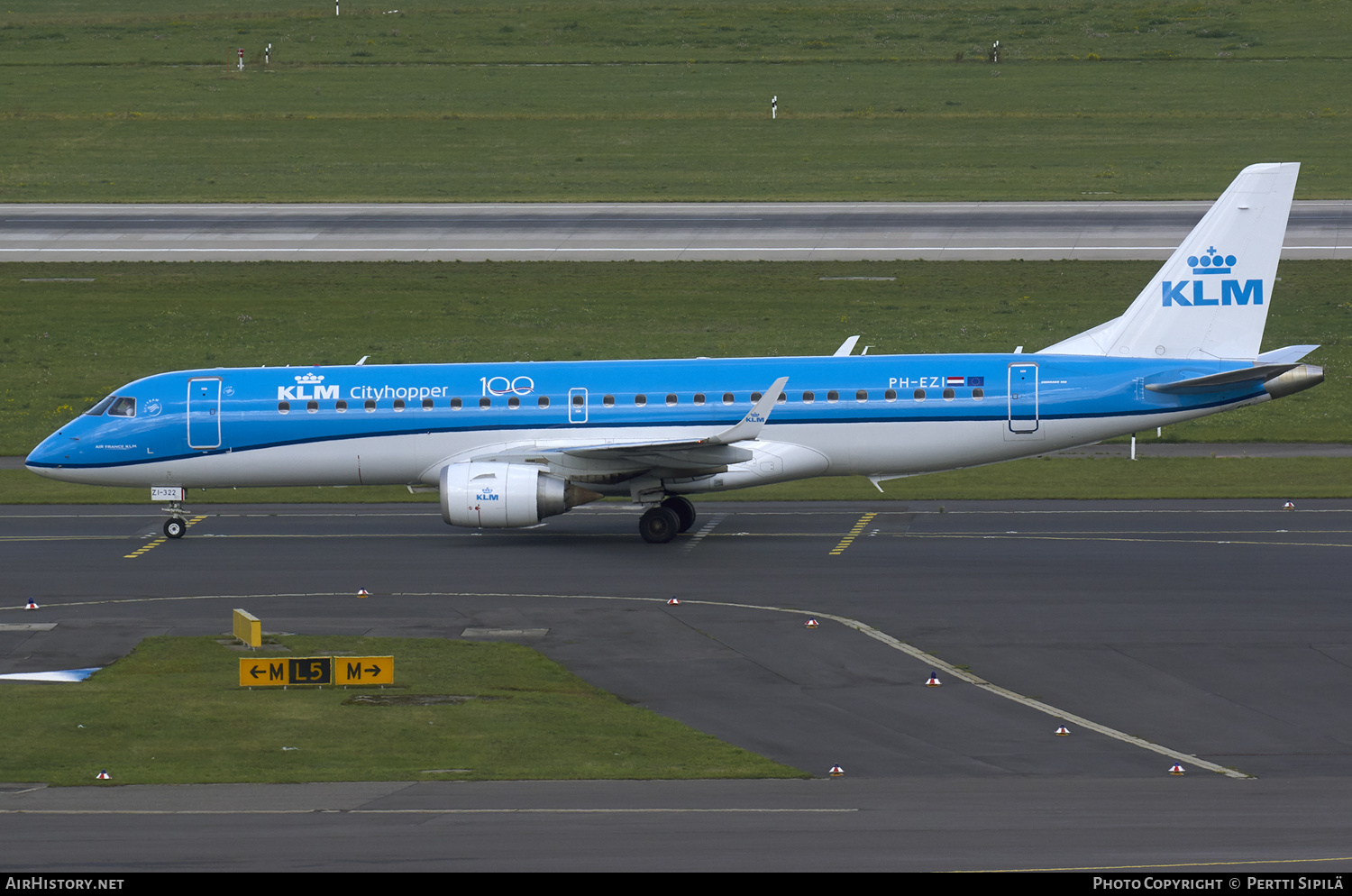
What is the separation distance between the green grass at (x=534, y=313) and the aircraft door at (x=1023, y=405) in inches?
774

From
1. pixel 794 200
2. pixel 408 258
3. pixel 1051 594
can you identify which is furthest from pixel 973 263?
pixel 1051 594

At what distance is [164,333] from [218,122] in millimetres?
39925

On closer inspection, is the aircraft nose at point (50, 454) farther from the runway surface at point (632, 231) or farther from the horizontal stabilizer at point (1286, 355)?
the runway surface at point (632, 231)

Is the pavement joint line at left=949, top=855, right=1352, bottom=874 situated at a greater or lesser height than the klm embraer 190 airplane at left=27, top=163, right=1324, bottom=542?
lesser

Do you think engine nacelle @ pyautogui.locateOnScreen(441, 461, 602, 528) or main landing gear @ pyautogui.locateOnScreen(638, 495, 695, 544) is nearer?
engine nacelle @ pyautogui.locateOnScreen(441, 461, 602, 528)

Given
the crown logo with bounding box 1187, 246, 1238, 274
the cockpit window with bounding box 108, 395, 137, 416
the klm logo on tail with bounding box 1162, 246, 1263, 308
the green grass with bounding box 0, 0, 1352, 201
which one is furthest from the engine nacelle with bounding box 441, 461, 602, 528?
the green grass with bounding box 0, 0, 1352, 201

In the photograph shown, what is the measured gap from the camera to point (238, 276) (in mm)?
65688

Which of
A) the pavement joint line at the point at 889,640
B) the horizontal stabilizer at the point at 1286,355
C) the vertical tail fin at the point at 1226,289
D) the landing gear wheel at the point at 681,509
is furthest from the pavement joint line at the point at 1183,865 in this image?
the vertical tail fin at the point at 1226,289

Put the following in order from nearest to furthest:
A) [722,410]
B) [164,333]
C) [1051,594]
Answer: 1. [1051,594]
2. [722,410]
3. [164,333]

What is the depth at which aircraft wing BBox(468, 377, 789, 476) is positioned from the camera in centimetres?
3375

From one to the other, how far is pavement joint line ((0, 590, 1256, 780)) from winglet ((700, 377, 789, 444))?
187 inches

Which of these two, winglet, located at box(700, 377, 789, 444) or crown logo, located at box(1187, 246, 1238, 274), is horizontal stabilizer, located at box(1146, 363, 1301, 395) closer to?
crown logo, located at box(1187, 246, 1238, 274)

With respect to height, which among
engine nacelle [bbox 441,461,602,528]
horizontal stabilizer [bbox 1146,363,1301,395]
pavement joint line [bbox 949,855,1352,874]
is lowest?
pavement joint line [bbox 949,855,1352,874]
